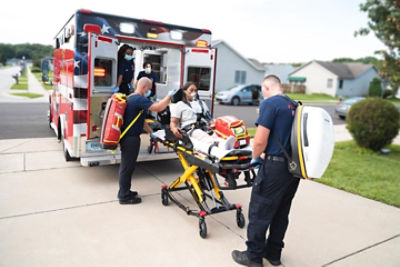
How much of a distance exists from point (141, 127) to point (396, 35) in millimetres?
7832

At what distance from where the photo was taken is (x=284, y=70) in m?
55.9

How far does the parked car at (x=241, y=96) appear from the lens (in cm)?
2312

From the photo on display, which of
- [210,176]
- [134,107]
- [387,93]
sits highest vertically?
[387,93]

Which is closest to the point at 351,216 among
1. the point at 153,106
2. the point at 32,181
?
the point at 153,106

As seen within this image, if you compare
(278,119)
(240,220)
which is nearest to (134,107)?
(240,220)

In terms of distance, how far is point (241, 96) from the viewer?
923 inches

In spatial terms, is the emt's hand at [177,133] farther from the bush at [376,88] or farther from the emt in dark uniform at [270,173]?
the bush at [376,88]

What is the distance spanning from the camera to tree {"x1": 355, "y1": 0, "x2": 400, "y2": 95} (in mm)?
9234

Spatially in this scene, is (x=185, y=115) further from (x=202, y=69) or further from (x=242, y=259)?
(x=242, y=259)

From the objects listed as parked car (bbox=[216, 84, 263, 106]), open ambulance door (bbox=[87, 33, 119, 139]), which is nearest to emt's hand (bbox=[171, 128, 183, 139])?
open ambulance door (bbox=[87, 33, 119, 139])

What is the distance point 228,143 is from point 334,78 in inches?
1774

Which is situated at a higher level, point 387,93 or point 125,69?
point 387,93

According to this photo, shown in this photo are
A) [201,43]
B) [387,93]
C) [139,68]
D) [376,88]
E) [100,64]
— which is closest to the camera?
[100,64]

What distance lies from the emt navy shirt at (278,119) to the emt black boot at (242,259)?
45.2 inches
